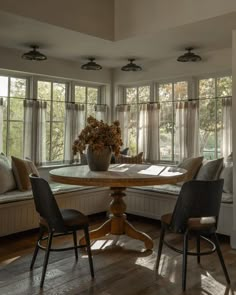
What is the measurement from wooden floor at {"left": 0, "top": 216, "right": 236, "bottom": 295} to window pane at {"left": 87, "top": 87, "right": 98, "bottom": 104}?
3017 millimetres

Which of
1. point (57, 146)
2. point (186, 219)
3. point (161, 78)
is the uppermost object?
point (161, 78)

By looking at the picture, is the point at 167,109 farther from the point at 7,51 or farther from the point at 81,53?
the point at 7,51

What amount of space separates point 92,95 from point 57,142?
1.18 m

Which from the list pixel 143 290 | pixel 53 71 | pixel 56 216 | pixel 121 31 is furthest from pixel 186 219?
pixel 53 71

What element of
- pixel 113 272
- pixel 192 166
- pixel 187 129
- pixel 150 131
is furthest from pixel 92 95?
pixel 113 272

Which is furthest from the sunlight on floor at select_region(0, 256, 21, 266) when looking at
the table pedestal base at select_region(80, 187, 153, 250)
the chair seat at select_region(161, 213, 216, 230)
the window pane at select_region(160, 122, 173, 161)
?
the window pane at select_region(160, 122, 173, 161)

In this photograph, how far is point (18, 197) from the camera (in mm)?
3621

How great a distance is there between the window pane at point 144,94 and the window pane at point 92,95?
2.72 feet

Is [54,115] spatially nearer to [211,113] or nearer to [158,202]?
[158,202]

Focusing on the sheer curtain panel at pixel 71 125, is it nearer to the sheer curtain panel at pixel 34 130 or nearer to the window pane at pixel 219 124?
the sheer curtain panel at pixel 34 130

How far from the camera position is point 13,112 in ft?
15.5

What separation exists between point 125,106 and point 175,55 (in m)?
1.36

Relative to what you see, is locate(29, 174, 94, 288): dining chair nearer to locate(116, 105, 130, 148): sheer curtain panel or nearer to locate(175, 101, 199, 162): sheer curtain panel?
locate(175, 101, 199, 162): sheer curtain panel

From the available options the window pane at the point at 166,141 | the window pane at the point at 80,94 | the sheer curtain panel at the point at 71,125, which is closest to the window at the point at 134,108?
the window pane at the point at 166,141
